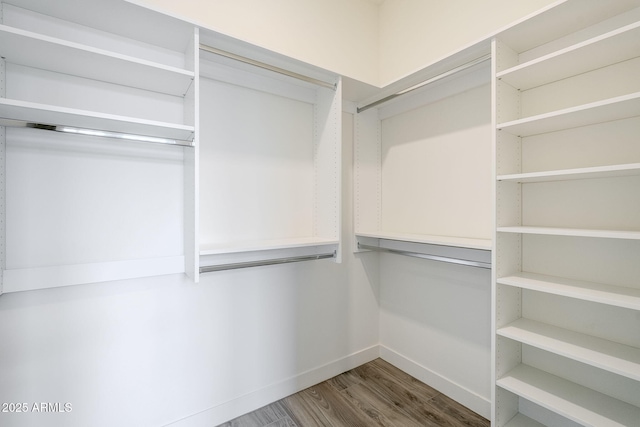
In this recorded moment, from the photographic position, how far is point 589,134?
141 centimetres

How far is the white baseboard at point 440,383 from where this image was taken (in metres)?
1.86

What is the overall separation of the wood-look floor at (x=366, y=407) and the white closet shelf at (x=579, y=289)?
103 cm

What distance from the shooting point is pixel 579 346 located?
1.30 meters

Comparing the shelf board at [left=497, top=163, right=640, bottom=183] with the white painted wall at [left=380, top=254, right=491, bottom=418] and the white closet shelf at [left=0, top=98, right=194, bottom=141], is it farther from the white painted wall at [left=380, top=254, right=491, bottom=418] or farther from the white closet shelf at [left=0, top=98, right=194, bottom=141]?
the white closet shelf at [left=0, top=98, right=194, bottom=141]

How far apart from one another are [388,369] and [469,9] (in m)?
2.75

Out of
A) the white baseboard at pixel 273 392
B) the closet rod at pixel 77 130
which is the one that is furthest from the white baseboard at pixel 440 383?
the closet rod at pixel 77 130

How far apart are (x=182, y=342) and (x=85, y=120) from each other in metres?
1.28

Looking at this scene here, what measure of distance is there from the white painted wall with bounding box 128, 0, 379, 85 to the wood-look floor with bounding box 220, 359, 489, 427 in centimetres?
226

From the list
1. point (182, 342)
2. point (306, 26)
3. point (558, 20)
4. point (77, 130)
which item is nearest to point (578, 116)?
point (558, 20)

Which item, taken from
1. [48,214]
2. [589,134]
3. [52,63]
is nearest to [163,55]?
[52,63]

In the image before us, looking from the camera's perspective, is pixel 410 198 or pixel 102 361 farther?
→ pixel 410 198

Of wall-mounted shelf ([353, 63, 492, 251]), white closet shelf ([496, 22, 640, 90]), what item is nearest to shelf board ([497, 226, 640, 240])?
wall-mounted shelf ([353, 63, 492, 251])

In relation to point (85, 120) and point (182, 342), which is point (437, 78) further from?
point (182, 342)

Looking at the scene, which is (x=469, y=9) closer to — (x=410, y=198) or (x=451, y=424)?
(x=410, y=198)
